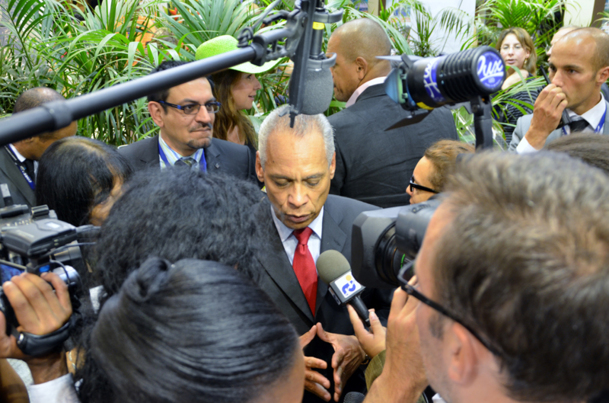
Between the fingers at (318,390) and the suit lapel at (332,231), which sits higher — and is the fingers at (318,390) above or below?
below

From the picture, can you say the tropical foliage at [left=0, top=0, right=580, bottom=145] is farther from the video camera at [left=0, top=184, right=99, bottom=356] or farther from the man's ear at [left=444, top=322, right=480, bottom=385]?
the man's ear at [left=444, top=322, right=480, bottom=385]

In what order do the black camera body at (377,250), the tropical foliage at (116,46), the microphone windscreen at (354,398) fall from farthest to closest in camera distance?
1. the tropical foliage at (116,46)
2. the microphone windscreen at (354,398)
3. the black camera body at (377,250)

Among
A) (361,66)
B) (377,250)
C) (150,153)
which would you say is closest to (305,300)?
(377,250)

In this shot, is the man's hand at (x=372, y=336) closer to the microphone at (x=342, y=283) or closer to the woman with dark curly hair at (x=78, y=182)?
the microphone at (x=342, y=283)

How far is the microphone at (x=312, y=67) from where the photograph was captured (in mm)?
824

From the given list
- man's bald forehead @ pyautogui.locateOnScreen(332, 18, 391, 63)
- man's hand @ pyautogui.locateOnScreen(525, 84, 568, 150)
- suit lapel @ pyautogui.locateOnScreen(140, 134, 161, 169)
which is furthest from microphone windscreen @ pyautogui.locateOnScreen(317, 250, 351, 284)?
man's bald forehead @ pyautogui.locateOnScreen(332, 18, 391, 63)

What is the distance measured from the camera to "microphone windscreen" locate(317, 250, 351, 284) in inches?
61.7

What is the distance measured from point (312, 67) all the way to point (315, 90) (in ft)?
0.13

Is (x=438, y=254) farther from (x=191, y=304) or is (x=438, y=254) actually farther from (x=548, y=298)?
(x=191, y=304)

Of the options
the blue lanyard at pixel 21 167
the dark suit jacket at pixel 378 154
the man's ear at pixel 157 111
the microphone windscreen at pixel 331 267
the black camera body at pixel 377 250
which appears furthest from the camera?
the blue lanyard at pixel 21 167

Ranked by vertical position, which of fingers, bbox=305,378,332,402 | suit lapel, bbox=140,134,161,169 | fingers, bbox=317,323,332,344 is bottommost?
fingers, bbox=305,378,332,402

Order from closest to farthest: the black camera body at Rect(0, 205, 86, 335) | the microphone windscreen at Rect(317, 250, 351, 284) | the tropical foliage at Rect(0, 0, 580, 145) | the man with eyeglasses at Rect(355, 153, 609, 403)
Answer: the man with eyeglasses at Rect(355, 153, 609, 403) → the black camera body at Rect(0, 205, 86, 335) → the microphone windscreen at Rect(317, 250, 351, 284) → the tropical foliage at Rect(0, 0, 580, 145)

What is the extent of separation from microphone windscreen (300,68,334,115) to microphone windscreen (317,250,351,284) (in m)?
0.77

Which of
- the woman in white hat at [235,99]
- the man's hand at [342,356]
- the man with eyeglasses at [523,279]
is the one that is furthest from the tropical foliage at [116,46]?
the man with eyeglasses at [523,279]
